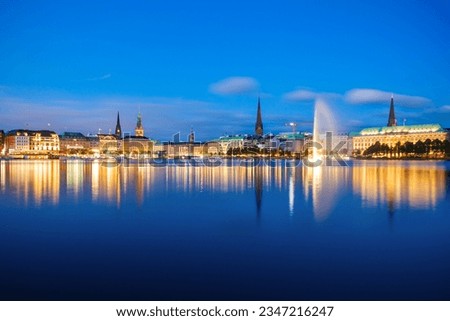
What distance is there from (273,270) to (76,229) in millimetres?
6011

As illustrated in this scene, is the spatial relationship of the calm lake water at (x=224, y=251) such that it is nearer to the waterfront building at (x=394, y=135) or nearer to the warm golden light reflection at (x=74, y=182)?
the warm golden light reflection at (x=74, y=182)

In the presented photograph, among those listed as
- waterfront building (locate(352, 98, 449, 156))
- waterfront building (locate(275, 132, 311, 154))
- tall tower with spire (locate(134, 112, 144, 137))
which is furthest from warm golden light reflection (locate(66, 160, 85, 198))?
tall tower with spire (locate(134, 112, 144, 137))

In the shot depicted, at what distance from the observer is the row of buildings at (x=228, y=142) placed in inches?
5413

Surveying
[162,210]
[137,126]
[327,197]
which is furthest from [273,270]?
[137,126]

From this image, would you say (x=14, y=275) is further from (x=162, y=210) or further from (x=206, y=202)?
(x=206, y=202)

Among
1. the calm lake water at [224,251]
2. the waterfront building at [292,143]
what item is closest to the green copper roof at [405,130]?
the waterfront building at [292,143]

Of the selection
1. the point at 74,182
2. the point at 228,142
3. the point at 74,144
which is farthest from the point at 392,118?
the point at 74,182

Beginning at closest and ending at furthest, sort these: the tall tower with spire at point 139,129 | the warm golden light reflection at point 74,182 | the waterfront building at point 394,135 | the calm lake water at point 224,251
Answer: the calm lake water at point 224,251 → the warm golden light reflection at point 74,182 → the waterfront building at point 394,135 → the tall tower with spire at point 139,129

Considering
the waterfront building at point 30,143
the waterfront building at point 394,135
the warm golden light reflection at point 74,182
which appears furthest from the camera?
the waterfront building at point 30,143

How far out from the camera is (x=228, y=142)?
19775 cm

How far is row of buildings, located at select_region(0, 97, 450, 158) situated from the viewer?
451 ft

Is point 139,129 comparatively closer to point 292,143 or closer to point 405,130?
point 292,143

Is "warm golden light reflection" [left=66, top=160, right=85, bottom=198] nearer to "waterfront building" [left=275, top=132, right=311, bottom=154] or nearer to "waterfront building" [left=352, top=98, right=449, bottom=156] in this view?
"waterfront building" [left=352, top=98, right=449, bottom=156]

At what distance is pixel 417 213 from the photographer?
14.1 meters
